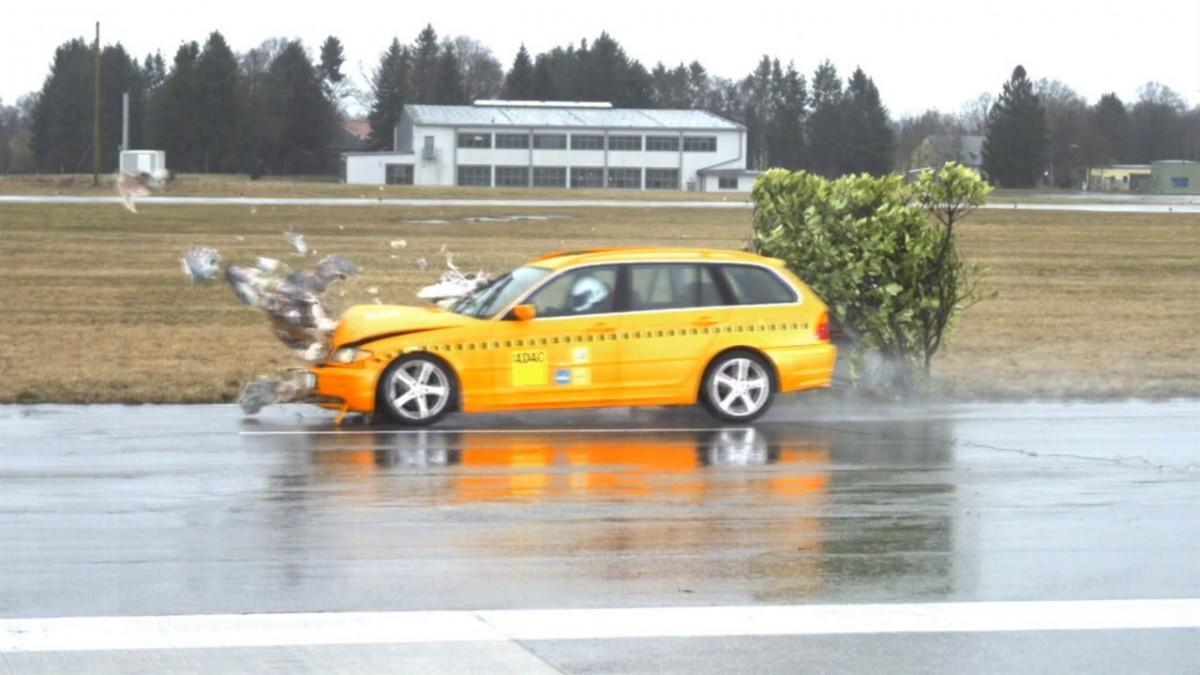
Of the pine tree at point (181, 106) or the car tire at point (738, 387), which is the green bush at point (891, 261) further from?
the pine tree at point (181, 106)

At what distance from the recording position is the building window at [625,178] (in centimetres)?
11425

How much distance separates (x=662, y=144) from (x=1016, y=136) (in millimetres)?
22387

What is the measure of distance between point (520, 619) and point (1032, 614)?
220 cm

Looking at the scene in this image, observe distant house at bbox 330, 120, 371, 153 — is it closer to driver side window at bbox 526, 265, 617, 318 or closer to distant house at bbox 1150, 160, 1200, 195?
distant house at bbox 1150, 160, 1200, 195

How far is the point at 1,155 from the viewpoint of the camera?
132750 mm

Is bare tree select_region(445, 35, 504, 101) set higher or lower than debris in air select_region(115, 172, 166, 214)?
higher

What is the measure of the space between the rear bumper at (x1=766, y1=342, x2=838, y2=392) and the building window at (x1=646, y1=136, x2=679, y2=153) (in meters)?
100

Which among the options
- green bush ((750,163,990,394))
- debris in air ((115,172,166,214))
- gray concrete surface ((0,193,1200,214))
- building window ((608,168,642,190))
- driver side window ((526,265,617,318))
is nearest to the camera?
driver side window ((526,265,617,318))

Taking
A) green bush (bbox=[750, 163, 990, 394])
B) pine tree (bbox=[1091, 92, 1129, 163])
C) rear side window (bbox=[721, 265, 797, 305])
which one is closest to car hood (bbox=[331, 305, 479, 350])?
rear side window (bbox=[721, 265, 797, 305])

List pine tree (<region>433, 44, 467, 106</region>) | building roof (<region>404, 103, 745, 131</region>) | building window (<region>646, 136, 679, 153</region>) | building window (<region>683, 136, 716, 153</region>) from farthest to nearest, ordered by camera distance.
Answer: pine tree (<region>433, 44, 467, 106</region>) → building window (<region>683, 136, 716, 153</region>) → building window (<region>646, 136, 679, 153</region>) → building roof (<region>404, 103, 745, 131</region>)

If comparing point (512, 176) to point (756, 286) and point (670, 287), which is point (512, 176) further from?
point (670, 287)

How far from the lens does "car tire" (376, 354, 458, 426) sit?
14.0 metres

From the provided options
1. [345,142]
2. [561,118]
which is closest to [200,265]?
[561,118]

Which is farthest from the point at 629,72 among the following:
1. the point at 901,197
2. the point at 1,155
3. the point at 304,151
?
the point at 901,197
